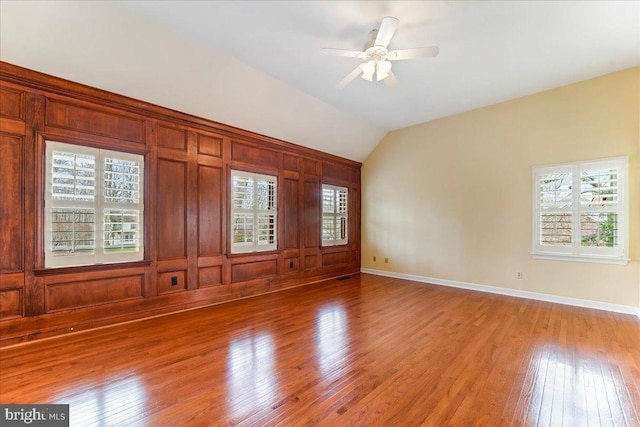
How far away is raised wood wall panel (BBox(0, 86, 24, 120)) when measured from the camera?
2810 millimetres

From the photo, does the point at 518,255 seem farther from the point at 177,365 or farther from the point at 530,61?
the point at 177,365

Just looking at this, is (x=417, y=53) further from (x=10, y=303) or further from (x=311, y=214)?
(x=10, y=303)

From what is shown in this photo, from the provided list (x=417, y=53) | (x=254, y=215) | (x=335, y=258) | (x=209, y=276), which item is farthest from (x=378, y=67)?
(x=335, y=258)

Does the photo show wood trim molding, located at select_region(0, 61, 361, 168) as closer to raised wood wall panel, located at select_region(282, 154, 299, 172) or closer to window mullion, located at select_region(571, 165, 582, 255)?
raised wood wall panel, located at select_region(282, 154, 299, 172)

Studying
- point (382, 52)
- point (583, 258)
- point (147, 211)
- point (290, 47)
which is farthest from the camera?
point (583, 258)

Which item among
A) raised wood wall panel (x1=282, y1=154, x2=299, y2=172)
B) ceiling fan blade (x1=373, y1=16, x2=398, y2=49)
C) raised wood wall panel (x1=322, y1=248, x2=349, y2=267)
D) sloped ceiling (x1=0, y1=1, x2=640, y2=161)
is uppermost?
sloped ceiling (x1=0, y1=1, x2=640, y2=161)

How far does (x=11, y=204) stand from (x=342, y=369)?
361 cm

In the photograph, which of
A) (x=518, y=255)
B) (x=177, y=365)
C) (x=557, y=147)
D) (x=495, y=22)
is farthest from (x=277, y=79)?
(x=518, y=255)

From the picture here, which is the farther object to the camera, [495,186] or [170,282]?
[495,186]

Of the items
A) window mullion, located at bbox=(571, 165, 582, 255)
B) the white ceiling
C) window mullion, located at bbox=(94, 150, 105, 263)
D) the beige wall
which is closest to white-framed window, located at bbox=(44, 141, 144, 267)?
window mullion, located at bbox=(94, 150, 105, 263)

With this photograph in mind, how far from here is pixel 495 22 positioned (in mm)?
2912

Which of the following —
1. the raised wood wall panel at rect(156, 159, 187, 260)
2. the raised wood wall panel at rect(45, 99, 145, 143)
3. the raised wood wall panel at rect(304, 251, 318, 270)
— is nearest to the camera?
the raised wood wall panel at rect(45, 99, 145, 143)

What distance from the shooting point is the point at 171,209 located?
393 centimetres

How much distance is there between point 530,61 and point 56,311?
21.1 feet
